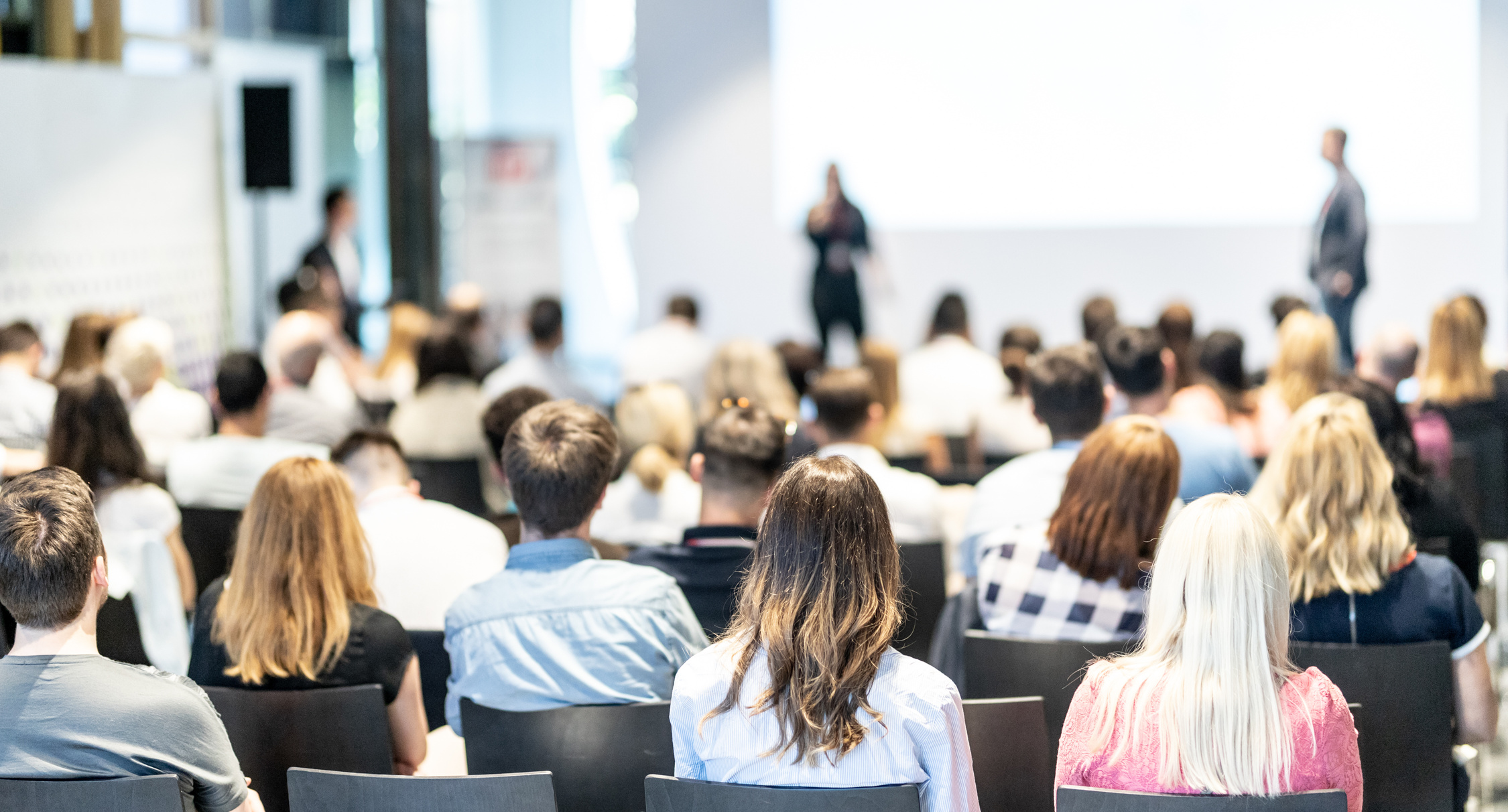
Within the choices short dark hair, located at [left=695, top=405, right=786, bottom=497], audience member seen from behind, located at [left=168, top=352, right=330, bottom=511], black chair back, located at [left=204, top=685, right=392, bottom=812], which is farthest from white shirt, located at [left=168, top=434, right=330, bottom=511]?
black chair back, located at [left=204, top=685, right=392, bottom=812]

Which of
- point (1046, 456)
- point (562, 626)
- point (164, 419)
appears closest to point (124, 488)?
point (164, 419)

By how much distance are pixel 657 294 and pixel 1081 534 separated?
26.9 feet

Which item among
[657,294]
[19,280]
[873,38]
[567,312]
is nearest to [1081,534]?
[19,280]

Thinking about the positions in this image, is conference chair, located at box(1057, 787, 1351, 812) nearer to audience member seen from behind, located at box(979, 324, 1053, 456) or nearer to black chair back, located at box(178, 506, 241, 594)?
black chair back, located at box(178, 506, 241, 594)

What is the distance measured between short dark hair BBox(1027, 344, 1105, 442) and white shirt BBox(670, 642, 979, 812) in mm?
1919

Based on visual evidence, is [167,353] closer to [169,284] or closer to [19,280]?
[19,280]

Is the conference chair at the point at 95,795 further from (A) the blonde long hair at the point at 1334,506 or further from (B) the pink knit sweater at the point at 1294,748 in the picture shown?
(A) the blonde long hair at the point at 1334,506

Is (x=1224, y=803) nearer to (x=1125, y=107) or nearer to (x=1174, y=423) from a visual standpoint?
(x=1174, y=423)

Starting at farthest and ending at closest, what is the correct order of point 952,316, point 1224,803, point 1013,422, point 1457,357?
point 952,316
point 1013,422
point 1457,357
point 1224,803

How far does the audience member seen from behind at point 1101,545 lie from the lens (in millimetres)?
2725

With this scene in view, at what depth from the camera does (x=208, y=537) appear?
4.06 metres

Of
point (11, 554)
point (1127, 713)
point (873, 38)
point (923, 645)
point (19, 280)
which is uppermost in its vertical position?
point (873, 38)

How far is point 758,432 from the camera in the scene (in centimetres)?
315

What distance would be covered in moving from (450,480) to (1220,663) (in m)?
3.75
